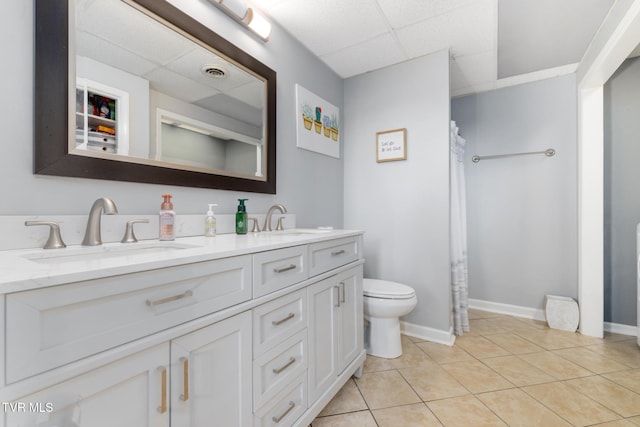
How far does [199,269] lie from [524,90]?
3318 mm

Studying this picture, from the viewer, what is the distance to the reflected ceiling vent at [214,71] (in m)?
1.42

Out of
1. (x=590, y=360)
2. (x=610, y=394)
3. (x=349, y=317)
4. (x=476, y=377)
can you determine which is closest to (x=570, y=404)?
(x=610, y=394)

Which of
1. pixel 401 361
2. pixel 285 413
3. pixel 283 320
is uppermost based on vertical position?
pixel 283 320

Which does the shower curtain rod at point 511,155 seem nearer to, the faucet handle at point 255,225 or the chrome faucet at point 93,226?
the faucet handle at point 255,225

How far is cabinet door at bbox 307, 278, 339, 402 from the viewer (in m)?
1.26

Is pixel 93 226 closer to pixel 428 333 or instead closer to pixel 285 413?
pixel 285 413

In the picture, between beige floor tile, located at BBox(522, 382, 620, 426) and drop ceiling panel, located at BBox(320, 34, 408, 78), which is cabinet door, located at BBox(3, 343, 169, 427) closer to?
beige floor tile, located at BBox(522, 382, 620, 426)

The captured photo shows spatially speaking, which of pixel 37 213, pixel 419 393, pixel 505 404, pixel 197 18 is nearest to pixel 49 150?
pixel 37 213

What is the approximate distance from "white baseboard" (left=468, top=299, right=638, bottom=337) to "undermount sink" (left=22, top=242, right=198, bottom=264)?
2.99m

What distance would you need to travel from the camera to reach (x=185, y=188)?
1.34m

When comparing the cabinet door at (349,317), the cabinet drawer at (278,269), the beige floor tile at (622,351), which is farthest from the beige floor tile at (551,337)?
the cabinet drawer at (278,269)

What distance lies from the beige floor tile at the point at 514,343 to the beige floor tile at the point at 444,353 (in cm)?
35

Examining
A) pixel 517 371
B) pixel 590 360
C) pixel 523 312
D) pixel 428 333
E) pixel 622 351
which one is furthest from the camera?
pixel 523 312

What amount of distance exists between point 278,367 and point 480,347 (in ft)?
5.89
